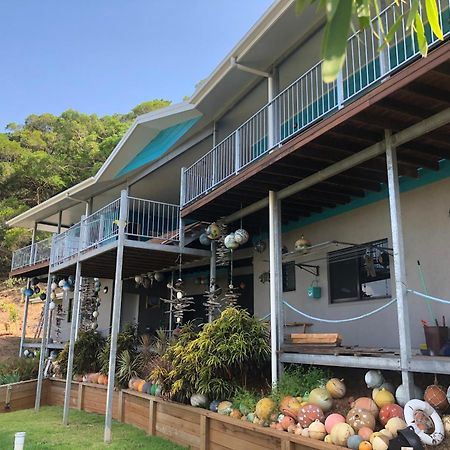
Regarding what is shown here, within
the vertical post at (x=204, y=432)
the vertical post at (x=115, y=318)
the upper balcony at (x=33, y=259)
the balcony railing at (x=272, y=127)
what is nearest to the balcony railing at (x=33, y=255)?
the upper balcony at (x=33, y=259)

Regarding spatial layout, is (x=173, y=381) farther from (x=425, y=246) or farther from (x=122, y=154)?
(x=122, y=154)

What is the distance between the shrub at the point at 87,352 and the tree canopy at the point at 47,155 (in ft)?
58.7

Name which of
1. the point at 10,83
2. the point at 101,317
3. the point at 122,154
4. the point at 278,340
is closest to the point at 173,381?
the point at 278,340

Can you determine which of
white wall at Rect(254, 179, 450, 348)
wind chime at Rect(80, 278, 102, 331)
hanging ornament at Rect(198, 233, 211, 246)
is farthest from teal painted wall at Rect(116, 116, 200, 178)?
wind chime at Rect(80, 278, 102, 331)

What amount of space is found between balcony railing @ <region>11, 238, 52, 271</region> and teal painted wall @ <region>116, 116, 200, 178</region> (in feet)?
20.8

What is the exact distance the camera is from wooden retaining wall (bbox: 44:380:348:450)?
601cm

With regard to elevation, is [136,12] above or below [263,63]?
above

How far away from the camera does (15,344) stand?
2300 centimetres

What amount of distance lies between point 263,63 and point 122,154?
578cm

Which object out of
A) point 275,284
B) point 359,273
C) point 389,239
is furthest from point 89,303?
point 389,239

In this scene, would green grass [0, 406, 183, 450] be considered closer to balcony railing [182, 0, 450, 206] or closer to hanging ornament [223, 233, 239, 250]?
hanging ornament [223, 233, 239, 250]

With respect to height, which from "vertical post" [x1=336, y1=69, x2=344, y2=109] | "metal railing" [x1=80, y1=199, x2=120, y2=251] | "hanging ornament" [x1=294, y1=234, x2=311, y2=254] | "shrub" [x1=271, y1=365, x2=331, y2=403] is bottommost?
"shrub" [x1=271, y1=365, x2=331, y2=403]

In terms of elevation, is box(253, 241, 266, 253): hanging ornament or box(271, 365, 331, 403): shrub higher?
box(253, 241, 266, 253): hanging ornament

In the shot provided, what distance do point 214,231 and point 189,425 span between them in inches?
165
